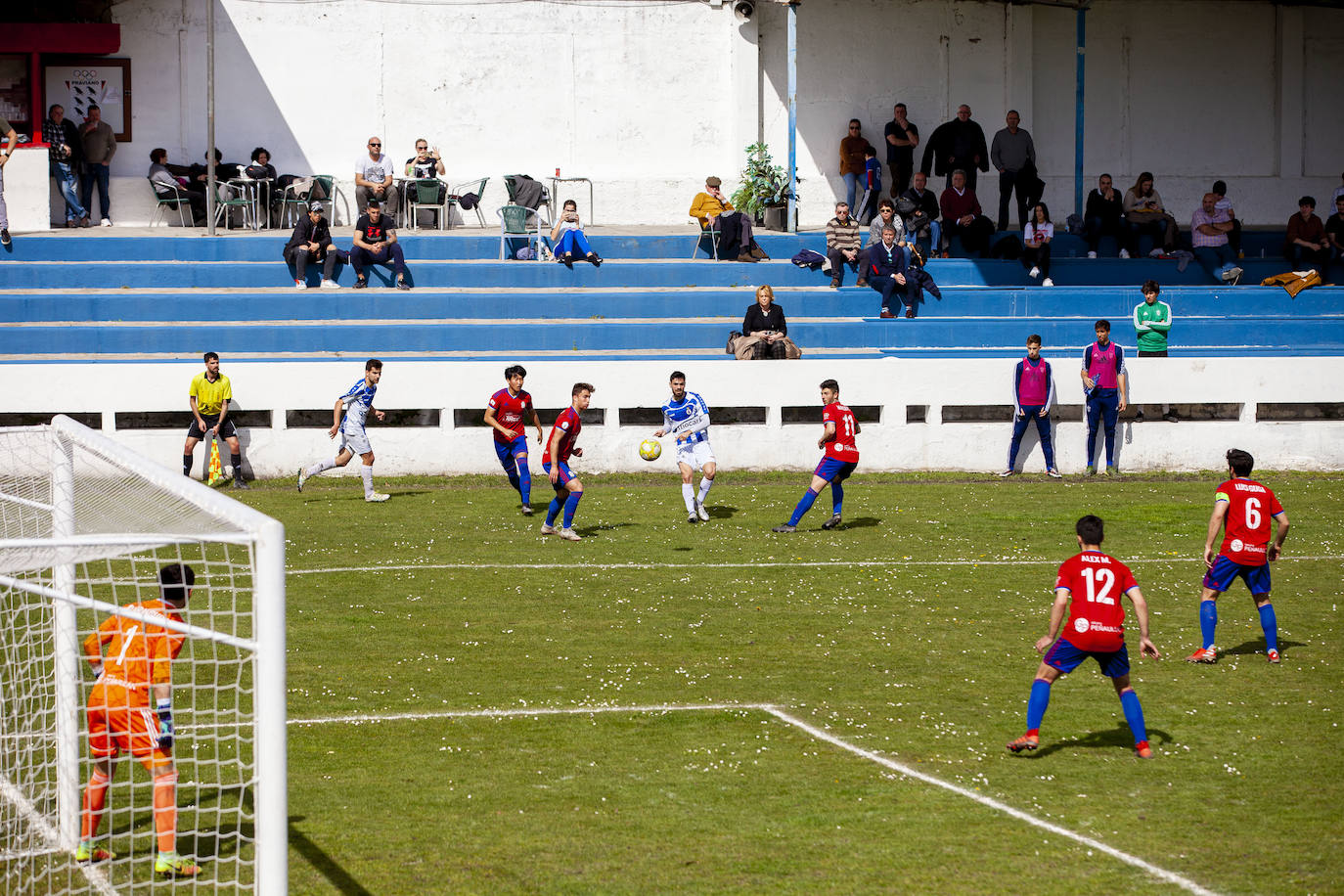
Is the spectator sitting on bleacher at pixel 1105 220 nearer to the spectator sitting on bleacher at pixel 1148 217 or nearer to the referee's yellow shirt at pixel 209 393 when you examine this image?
the spectator sitting on bleacher at pixel 1148 217

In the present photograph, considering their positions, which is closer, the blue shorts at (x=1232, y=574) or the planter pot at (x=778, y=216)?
the blue shorts at (x=1232, y=574)

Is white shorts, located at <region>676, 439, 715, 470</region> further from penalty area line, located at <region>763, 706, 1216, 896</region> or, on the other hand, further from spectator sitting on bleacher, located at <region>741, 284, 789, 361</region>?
penalty area line, located at <region>763, 706, 1216, 896</region>

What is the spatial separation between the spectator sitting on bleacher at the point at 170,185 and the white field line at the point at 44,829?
22066 millimetres

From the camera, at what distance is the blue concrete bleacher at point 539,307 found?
24.1 meters

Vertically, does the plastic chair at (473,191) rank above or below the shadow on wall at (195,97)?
below

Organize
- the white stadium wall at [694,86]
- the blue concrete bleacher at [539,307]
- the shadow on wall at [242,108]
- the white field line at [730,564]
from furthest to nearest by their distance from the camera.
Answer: the white stadium wall at [694,86] → the shadow on wall at [242,108] → the blue concrete bleacher at [539,307] → the white field line at [730,564]

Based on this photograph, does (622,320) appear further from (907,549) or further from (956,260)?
(907,549)

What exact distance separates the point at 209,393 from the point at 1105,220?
57.8 feet

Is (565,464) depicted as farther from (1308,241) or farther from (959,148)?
(1308,241)

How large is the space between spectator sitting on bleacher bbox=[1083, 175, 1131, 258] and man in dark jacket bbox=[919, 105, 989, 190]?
2217 millimetres

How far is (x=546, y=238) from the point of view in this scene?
28641mm

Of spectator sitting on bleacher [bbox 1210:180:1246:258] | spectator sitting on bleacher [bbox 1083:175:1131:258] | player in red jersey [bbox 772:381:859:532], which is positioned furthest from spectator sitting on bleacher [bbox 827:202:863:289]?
player in red jersey [bbox 772:381:859:532]

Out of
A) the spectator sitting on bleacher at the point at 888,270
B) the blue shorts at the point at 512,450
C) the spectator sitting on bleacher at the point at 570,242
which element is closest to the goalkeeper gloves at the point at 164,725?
the blue shorts at the point at 512,450

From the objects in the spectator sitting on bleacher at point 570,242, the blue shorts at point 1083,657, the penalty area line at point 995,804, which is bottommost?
the penalty area line at point 995,804
